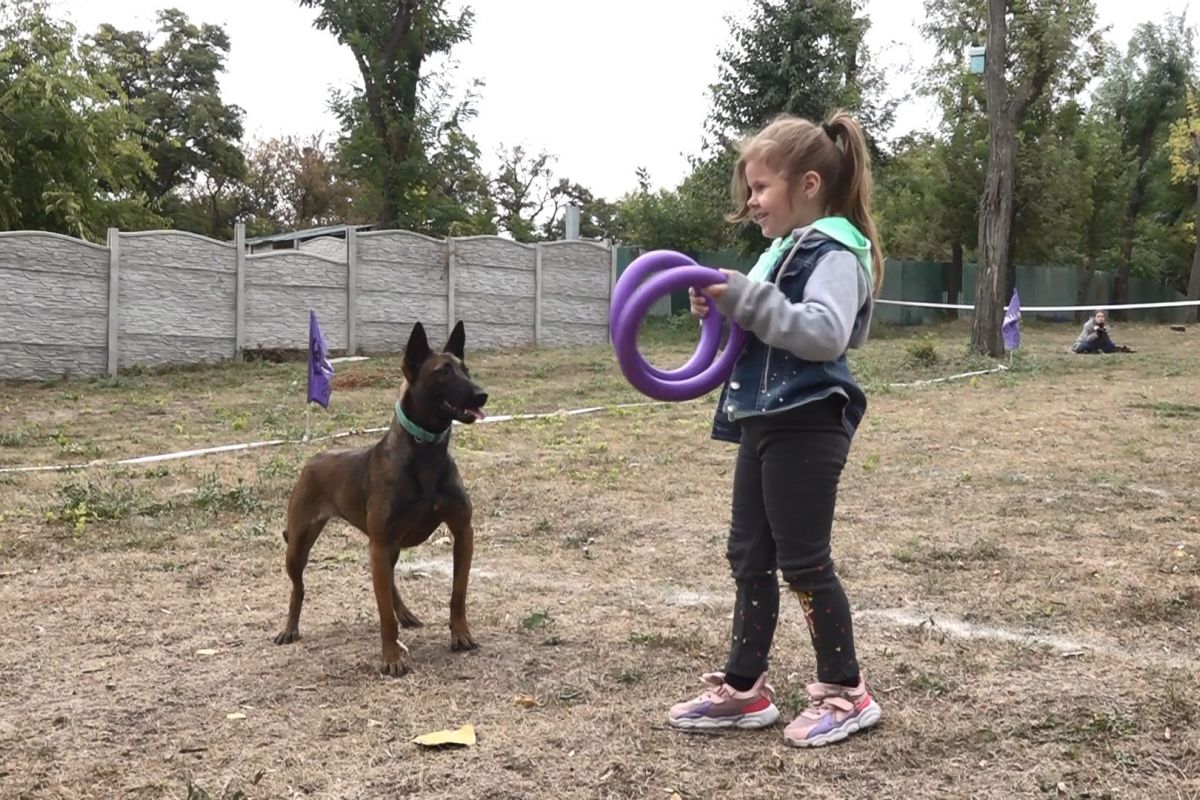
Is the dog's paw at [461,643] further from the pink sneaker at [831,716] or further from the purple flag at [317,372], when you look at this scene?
the purple flag at [317,372]

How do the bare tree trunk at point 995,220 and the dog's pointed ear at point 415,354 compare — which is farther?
the bare tree trunk at point 995,220

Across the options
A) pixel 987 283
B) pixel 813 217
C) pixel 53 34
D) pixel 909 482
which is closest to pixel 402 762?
pixel 813 217

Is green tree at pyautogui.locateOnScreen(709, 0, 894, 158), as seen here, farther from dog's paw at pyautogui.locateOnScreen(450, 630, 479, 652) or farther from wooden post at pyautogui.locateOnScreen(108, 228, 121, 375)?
dog's paw at pyautogui.locateOnScreen(450, 630, 479, 652)

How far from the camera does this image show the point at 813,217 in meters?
3.16

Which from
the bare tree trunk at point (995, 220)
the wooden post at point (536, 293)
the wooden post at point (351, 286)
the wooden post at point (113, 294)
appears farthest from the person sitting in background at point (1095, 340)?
the wooden post at point (113, 294)

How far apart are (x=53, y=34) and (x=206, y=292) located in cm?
803

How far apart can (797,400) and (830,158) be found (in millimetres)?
697

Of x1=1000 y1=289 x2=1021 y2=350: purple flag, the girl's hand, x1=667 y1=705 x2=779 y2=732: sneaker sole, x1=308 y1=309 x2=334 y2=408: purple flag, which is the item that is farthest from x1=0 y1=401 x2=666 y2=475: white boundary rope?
x1=1000 y1=289 x2=1021 y2=350: purple flag

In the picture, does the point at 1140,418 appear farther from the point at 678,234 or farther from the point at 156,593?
the point at 678,234

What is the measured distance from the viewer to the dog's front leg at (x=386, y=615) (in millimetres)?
3883

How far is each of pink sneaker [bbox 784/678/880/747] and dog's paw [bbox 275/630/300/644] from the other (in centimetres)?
211

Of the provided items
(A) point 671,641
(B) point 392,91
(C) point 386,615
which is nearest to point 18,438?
(C) point 386,615

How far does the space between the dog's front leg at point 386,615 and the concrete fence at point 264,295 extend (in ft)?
40.6

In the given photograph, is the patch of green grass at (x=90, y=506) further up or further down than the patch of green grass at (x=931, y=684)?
further down
